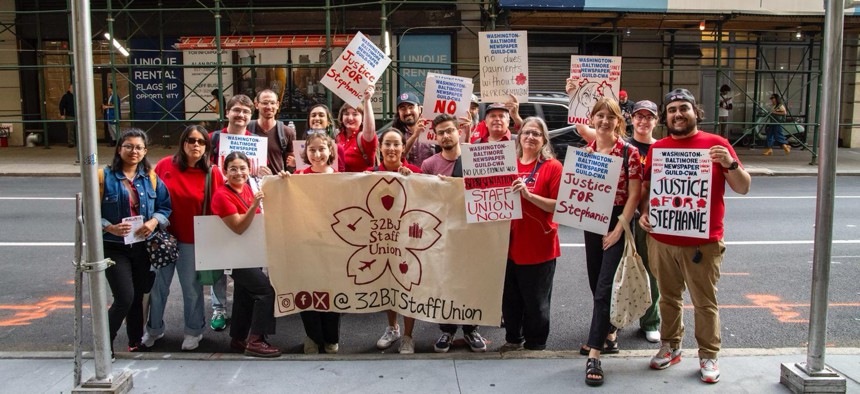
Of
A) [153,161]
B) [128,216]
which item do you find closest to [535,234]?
[128,216]

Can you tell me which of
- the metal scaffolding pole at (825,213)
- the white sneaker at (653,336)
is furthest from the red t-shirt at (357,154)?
the metal scaffolding pole at (825,213)

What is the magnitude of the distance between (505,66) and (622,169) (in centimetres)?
217

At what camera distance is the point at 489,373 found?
4543 millimetres

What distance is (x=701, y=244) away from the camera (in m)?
4.36

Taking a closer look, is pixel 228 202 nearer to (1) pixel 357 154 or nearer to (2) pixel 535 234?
(1) pixel 357 154

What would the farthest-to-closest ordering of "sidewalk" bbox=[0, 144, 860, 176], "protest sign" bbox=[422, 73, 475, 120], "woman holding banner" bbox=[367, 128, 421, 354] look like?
"sidewalk" bbox=[0, 144, 860, 176]
"protest sign" bbox=[422, 73, 475, 120]
"woman holding banner" bbox=[367, 128, 421, 354]

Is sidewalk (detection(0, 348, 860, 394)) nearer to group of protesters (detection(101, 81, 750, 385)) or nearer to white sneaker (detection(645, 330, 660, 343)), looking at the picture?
group of protesters (detection(101, 81, 750, 385))

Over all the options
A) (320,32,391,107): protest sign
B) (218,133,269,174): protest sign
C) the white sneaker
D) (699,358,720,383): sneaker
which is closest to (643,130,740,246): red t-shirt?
(699,358,720,383): sneaker

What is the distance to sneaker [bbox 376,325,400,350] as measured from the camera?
17.2ft

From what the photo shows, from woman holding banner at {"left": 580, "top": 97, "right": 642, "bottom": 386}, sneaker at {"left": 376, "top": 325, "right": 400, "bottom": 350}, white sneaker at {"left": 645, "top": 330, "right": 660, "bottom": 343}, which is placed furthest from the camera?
white sneaker at {"left": 645, "top": 330, "right": 660, "bottom": 343}

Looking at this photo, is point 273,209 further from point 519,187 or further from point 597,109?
point 597,109

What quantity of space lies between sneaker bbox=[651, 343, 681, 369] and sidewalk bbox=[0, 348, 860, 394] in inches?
1.7

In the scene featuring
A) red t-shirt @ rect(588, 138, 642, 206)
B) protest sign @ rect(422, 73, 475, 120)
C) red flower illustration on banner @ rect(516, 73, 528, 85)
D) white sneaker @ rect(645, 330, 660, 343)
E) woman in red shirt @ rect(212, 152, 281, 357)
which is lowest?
white sneaker @ rect(645, 330, 660, 343)

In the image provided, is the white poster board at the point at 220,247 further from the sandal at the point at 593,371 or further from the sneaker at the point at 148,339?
the sandal at the point at 593,371
